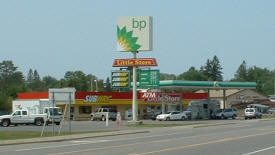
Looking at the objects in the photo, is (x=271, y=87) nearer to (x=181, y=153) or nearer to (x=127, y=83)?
(x=127, y=83)

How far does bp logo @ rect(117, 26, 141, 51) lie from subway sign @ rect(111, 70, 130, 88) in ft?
8.57

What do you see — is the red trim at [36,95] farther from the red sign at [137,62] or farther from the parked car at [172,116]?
the red sign at [137,62]

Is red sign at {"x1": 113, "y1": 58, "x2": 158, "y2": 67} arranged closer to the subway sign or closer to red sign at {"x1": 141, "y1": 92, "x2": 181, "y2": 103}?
the subway sign

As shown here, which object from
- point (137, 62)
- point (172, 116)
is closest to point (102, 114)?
point (172, 116)

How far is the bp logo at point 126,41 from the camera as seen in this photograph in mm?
58219

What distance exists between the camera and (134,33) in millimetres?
58562

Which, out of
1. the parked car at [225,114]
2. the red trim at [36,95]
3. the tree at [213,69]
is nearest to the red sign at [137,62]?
the red trim at [36,95]

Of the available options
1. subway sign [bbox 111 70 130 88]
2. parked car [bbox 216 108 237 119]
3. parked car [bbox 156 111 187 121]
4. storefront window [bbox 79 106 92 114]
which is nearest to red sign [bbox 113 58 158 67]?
subway sign [bbox 111 70 130 88]

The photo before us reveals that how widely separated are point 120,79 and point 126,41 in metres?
4.25

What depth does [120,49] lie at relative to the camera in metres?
59.0

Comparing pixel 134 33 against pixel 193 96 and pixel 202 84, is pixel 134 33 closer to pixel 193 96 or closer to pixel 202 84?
pixel 202 84

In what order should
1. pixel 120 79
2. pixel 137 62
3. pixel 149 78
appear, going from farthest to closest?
pixel 149 78 → pixel 120 79 → pixel 137 62

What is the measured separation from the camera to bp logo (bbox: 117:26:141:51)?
191 ft

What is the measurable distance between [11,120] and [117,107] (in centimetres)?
2907
